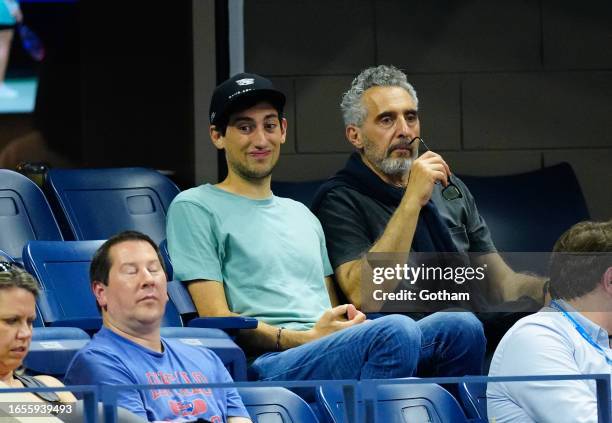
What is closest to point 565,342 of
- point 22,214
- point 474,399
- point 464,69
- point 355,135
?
point 474,399

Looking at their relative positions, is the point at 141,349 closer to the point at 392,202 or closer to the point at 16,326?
the point at 16,326

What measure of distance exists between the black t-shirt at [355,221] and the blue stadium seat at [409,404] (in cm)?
75

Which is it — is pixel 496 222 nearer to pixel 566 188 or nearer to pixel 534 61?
pixel 566 188

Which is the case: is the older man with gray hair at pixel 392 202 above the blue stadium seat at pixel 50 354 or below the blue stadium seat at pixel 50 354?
above

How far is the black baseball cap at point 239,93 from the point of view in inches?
118

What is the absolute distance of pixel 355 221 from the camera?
3.08m

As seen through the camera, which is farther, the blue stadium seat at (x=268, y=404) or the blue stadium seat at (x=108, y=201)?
the blue stadium seat at (x=108, y=201)

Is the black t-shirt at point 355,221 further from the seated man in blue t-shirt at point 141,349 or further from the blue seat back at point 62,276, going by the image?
the seated man in blue t-shirt at point 141,349

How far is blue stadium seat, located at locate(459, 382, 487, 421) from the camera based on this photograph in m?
2.14

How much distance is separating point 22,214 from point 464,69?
1.79 m

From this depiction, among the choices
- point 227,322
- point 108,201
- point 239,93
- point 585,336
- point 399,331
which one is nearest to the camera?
point 585,336

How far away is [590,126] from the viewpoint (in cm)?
444

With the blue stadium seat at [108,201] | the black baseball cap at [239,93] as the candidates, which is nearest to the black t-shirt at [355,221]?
the black baseball cap at [239,93]

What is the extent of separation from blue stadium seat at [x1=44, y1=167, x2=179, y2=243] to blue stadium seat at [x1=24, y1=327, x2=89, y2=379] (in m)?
0.98
